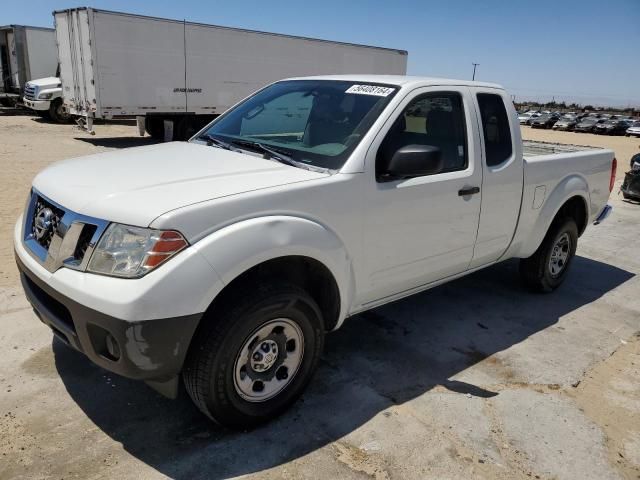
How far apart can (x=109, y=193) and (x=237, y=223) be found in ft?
2.12

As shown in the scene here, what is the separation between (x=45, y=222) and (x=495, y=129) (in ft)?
10.4

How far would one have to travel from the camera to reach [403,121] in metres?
3.38

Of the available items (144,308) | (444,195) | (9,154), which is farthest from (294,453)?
(9,154)

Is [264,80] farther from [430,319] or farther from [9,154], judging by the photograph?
[430,319]

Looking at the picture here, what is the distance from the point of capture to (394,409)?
3.20 meters

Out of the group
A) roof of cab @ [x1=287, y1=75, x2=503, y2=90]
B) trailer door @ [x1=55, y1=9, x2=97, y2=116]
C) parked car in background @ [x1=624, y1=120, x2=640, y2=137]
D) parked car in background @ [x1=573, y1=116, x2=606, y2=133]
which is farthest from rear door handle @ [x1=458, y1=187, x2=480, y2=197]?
parked car in background @ [x1=573, y1=116, x2=606, y2=133]

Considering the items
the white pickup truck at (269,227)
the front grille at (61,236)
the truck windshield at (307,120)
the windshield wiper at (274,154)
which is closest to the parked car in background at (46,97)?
the truck windshield at (307,120)

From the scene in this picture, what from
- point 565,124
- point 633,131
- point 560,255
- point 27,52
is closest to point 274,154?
point 560,255

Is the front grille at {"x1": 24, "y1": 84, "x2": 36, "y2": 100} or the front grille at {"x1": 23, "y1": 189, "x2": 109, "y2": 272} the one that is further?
the front grille at {"x1": 24, "y1": 84, "x2": 36, "y2": 100}

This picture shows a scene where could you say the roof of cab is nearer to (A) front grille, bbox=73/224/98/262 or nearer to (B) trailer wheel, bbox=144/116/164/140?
(A) front grille, bbox=73/224/98/262

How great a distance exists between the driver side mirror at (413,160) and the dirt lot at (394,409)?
1.39 m

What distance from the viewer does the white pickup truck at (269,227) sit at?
238 centimetres

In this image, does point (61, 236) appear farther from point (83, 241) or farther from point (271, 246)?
point (271, 246)

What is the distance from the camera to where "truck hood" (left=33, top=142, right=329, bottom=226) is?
8.07 ft
